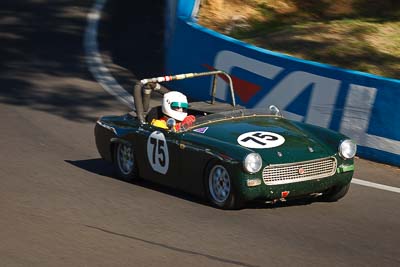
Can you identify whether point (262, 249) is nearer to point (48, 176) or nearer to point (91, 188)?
point (91, 188)

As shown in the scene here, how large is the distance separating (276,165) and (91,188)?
2.52 meters

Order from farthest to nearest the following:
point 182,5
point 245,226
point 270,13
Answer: point 270,13
point 182,5
point 245,226

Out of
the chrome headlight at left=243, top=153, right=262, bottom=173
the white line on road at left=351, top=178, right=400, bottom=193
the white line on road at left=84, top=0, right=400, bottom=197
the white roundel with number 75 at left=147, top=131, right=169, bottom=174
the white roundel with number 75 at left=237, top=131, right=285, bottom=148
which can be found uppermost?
the white roundel with number 75 at left=237, top=131, right=285, bottom=148

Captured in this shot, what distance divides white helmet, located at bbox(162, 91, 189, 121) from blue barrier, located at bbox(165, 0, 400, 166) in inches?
122

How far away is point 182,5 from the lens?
1827 cm

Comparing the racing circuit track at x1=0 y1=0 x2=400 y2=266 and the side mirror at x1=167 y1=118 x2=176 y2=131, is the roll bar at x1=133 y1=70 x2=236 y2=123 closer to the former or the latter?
the side mirror at x1=167 y1=118 x2=176 y2=131

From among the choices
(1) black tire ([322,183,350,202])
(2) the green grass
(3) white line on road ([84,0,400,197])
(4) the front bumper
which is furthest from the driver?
(2) the green grass

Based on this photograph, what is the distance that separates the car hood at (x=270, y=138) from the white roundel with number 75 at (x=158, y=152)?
0.42 m

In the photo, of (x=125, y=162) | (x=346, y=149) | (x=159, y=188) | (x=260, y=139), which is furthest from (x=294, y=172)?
(x=125, y=162)

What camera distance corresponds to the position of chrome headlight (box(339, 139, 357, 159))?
10.1 meters

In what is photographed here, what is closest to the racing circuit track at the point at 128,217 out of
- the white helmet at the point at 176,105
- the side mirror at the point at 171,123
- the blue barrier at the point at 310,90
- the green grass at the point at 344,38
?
the blue barrier at the point at 310,90

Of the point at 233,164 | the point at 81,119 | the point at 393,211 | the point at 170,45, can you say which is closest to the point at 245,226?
the point at 233,164

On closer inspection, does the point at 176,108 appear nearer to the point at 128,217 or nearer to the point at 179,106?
the point at 179,106

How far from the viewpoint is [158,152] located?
10727mm
